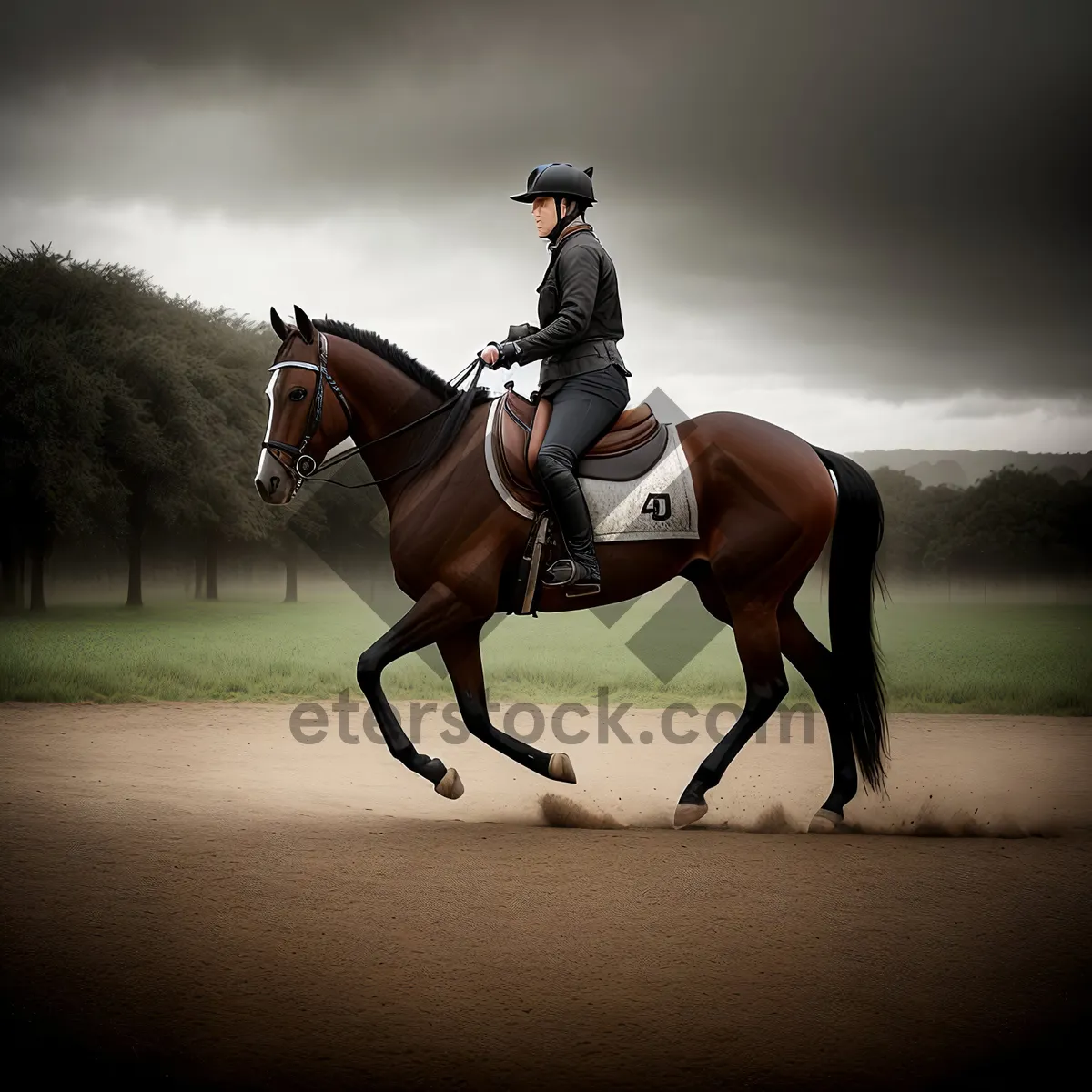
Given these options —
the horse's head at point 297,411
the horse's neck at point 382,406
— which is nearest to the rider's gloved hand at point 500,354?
the horse's neck at point 382,406

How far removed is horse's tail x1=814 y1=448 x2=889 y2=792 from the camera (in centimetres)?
707

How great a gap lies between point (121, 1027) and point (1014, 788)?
7.18 meters

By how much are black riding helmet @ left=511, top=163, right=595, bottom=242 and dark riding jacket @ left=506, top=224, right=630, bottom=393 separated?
9 cm

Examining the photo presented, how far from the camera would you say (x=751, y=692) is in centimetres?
676

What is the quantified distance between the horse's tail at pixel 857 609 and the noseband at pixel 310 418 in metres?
3.51

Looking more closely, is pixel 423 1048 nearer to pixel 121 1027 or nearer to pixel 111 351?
pixel 121 1027

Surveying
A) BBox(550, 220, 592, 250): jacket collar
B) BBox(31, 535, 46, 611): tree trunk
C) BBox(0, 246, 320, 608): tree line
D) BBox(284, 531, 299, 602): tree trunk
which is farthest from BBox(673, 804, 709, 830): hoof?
BBox(284, 531, 299, 602): tree trunk

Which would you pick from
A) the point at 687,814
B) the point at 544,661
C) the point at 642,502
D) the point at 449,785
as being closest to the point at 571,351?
the point at 642,502

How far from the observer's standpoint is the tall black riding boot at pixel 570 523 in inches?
257

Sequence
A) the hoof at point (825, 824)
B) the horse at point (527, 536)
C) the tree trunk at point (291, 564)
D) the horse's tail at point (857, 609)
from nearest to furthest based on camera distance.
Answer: the horse at point (527, 536)
the hoof at point (825, 824)
the horse's tail at point (857, 609)
the tree trunk at point (291, 564)

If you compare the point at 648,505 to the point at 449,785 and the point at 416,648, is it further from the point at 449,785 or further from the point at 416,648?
the point at 449,785

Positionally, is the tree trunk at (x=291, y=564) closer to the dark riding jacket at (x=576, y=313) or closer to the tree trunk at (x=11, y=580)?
the tree trunk at (x=11, y=580)

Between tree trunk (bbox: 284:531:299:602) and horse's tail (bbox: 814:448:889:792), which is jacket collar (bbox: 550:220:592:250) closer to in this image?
horse's tail (bbox: 814:448:889:792)

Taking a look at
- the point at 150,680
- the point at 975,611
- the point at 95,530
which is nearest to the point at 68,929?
the point at 150,680
